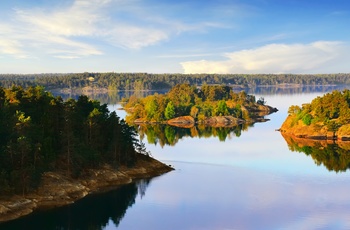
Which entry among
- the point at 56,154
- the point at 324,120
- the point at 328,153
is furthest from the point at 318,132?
the point at 56,154

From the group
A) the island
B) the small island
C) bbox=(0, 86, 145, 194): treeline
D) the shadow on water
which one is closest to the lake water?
the shadow on water

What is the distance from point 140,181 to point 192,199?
15.7 m

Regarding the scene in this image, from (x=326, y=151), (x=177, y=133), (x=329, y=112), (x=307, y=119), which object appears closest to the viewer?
(x=326, y=151)

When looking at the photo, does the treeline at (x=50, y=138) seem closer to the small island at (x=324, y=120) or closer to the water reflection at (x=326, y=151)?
the water reflection at (x=326, y=151)

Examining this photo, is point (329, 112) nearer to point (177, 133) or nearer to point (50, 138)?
point (177, 133)

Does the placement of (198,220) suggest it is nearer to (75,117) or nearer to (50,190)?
(50,190)

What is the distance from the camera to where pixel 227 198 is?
81.4 metres

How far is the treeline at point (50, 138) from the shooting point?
70875 millimetres

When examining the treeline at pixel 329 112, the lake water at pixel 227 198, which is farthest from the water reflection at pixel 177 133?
the lake water at pixel 227 198

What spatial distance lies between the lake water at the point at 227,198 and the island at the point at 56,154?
364 centimetres

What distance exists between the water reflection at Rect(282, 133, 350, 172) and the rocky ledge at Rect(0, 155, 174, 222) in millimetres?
42837

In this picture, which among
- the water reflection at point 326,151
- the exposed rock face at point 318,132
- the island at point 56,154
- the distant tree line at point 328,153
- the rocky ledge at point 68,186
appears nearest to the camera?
the rocky ledge at point 68,186

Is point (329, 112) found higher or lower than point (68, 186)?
higher

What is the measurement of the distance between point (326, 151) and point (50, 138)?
3364 inches
